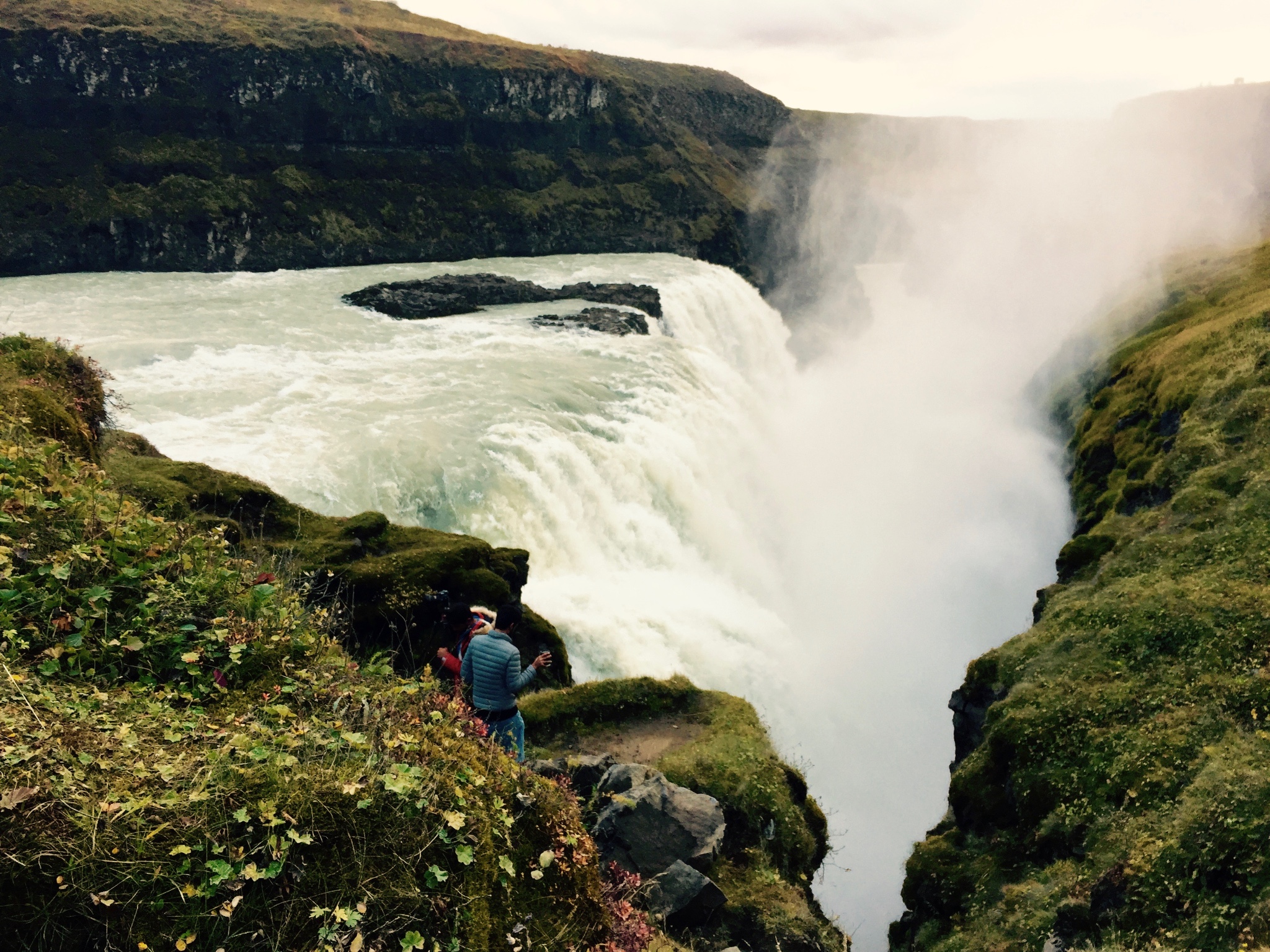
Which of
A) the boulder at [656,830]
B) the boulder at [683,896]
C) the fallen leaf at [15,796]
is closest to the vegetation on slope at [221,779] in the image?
the fallen leaf at [15,796]

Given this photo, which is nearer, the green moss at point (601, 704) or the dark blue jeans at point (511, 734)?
the dark blue jeans at point (511, 734)

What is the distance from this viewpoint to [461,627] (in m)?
9.58

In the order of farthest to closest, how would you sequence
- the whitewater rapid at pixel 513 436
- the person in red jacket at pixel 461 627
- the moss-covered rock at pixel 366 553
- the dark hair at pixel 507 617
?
the whitewater rapid at pixel 513 436, the moss-covered rock at pixel 366 553, the person in red jacket at pixel 461 627, the dark hair at pixel 507 617

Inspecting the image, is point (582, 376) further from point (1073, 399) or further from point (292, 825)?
point (292, 825)

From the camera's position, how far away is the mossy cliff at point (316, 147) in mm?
70125

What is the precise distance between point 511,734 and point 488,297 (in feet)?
167

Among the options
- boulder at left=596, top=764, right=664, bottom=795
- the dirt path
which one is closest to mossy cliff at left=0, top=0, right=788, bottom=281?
the dirt path

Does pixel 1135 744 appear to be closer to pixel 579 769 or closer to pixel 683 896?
pixel 683 896

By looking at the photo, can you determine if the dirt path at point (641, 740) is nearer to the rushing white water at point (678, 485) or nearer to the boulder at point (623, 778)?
the boulder at point (623, 778)

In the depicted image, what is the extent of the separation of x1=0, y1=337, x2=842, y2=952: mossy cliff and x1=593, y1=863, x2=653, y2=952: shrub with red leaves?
0.08 feet

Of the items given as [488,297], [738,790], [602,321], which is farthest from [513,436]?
[488,297]

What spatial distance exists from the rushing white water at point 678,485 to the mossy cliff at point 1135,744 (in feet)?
18.1

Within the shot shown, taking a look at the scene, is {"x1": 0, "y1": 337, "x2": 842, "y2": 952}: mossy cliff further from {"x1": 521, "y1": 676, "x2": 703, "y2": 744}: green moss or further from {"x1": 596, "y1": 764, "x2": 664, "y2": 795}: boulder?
{"x1": 521, "y1": 676, "x2": 703, "y2": 744}: green moss

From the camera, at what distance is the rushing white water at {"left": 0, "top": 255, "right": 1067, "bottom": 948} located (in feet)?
76.8
